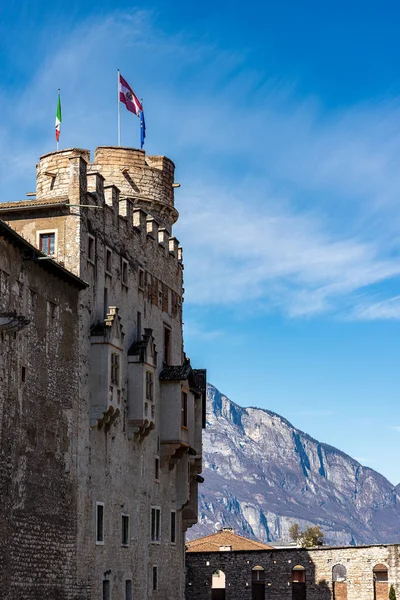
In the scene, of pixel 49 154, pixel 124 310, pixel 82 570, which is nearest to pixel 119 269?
pixel 124 310

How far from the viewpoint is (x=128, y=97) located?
57688mm

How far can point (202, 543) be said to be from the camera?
338 feet

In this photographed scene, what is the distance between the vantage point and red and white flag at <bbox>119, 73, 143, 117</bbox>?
56.9 meters

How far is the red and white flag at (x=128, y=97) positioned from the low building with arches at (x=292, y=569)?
35.9m

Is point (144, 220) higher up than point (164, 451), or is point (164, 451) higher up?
point (144, 220)

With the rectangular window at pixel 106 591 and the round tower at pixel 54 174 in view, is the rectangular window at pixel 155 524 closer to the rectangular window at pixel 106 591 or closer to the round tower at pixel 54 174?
the rectangular window at pixel 106 591

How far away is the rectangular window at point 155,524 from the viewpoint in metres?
56.9

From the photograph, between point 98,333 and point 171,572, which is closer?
point 98,333

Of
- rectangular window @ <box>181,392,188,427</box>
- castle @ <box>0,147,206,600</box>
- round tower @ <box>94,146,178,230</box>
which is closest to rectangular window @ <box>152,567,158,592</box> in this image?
castle @ <box>0,147,206,600</box>

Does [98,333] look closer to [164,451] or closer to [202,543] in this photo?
[164,451]

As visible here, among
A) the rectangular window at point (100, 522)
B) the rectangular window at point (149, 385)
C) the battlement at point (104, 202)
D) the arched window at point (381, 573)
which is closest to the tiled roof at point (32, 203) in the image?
the battlement at point (104, 202)

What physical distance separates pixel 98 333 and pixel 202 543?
57.9 meters

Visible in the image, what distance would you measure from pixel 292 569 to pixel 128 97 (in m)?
39.1

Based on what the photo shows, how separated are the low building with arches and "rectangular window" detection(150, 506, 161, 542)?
23.5m
